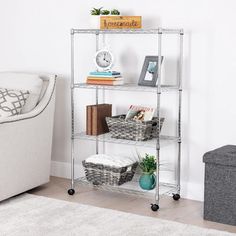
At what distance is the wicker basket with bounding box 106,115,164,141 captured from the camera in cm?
358

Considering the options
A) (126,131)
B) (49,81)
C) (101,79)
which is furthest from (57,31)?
(126,131)

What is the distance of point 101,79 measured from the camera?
12.3 feet

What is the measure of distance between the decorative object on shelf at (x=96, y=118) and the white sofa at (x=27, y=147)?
31cm

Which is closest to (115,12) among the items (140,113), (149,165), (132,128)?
(140,113)

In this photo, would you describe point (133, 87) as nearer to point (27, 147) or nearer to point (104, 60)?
point (104, 60)

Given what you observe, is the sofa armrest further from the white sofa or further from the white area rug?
the white area rug

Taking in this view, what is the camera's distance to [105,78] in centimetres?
372

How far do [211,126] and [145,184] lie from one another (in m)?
0.61

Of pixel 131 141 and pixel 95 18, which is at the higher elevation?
pixel 95 18

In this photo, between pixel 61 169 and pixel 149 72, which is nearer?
A: pixel 149 72

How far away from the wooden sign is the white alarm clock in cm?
19

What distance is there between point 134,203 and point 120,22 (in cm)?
126

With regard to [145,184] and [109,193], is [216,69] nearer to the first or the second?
[145,184]

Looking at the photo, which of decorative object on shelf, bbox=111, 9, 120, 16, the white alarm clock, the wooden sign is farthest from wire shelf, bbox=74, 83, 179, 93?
decorative object on shelf, bbox=111, 9, 120, 16
